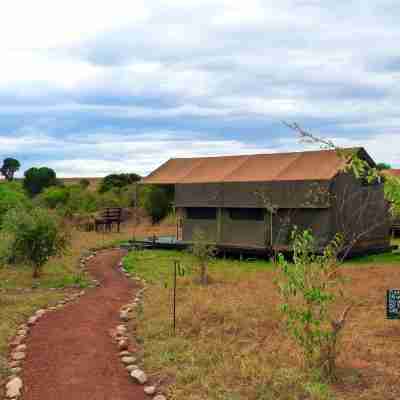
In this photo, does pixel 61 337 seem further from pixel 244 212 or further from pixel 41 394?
pixel 244 212

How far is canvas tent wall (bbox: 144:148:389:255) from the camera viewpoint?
714 inches

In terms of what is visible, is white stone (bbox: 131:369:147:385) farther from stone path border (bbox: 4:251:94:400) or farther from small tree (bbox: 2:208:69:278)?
small tree (bbox: 2:208:69:278)

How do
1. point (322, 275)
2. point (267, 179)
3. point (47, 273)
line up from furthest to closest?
point (267, 179) → point (47, 273) → point (322, 275)

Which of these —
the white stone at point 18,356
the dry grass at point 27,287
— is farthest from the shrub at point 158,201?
the white stone at point 18,356

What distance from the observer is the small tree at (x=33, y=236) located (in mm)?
13805

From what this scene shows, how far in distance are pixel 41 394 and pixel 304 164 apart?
14921 millimetres

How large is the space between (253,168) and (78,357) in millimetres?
14278

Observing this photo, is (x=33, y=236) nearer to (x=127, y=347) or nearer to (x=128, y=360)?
(x=127, y=347)

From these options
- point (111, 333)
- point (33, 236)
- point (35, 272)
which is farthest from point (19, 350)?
point (35, 272)

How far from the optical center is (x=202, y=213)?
21.3 m

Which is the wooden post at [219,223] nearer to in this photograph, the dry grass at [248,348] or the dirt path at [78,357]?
the dry grass at [248,348]

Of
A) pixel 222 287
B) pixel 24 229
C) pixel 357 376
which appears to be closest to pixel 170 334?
pixel 357 376

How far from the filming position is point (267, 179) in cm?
1914

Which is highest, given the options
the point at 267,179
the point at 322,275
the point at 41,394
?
the point at 267,179
